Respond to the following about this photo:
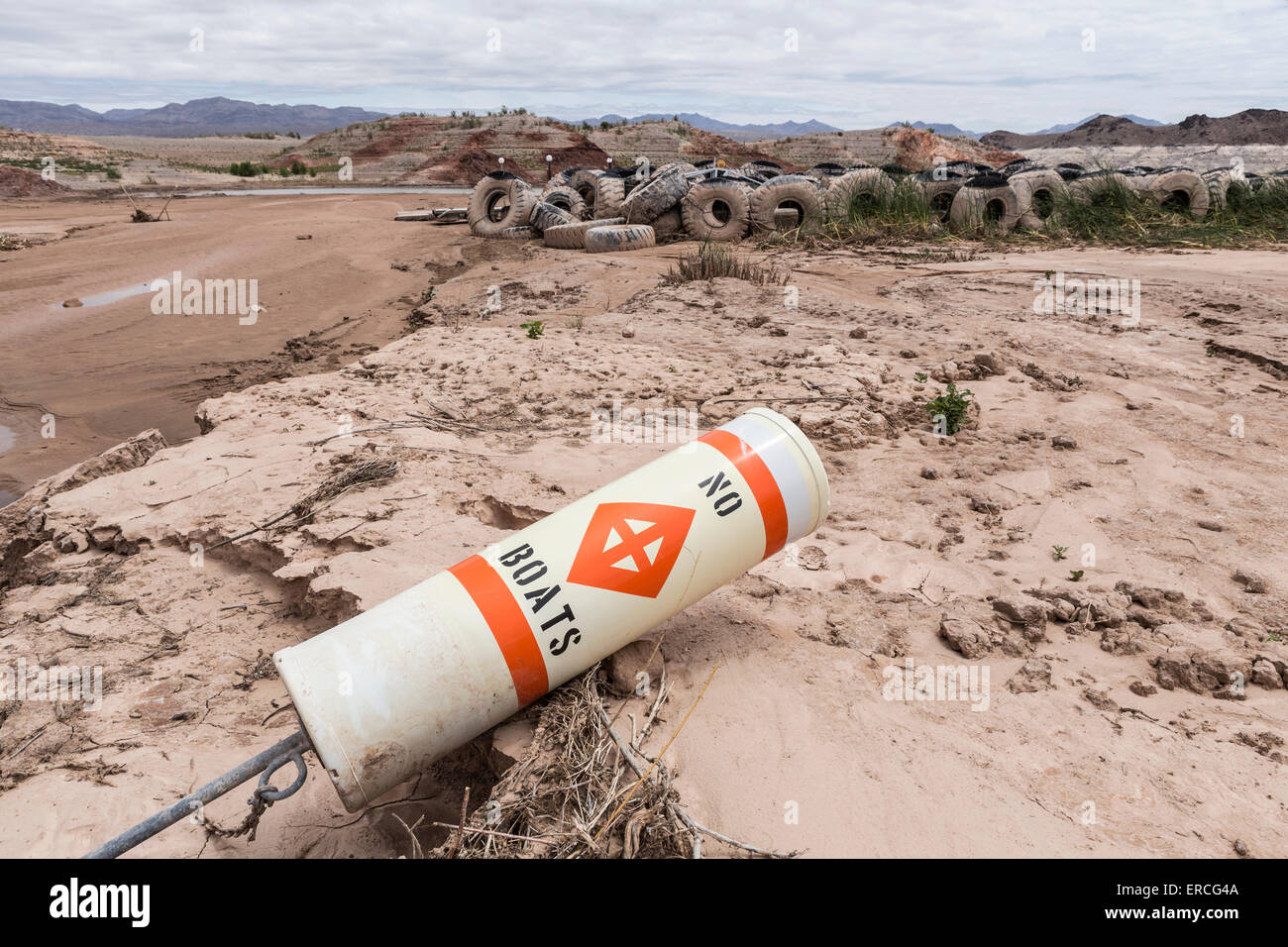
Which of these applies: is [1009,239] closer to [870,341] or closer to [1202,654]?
[870,341]

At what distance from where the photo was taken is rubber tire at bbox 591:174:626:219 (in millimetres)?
13820

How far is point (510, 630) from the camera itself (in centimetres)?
223

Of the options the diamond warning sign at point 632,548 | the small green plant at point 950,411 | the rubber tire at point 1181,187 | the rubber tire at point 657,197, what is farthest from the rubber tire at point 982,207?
the diamond warning sign at point 632,548

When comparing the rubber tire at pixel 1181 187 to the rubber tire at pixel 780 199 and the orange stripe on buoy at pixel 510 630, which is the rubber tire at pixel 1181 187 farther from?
the orange stripe on buoy at pixel 510 630

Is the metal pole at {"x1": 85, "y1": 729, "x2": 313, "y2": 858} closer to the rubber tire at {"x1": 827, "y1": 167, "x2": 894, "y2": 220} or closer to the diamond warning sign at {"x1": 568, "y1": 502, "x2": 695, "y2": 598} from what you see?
the diamond warning sign at {"x1": 568, "y1": 502, "x2": 695, "y2": 598}

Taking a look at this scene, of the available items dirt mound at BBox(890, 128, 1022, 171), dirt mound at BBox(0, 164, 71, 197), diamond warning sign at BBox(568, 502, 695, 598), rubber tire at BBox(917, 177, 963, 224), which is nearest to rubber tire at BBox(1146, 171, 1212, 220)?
rubber tire at BBox(917, 177, 963, 224)

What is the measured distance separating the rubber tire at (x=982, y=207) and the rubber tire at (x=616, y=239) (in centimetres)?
489

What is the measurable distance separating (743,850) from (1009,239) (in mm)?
11213

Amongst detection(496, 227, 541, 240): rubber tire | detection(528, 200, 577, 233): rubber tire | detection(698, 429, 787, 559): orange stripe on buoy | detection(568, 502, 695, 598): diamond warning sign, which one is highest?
detection(528, 200, 577, 233): rubber tire

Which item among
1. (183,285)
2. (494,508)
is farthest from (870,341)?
(183,285)

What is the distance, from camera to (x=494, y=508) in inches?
158

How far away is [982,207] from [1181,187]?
3.49m

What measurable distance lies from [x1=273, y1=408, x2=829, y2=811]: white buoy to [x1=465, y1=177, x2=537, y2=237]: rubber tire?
12.3 meters

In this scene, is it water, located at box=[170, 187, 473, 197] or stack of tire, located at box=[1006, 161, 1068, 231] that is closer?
stack of tire, located at box=[1006, 161, 1068, 231]
